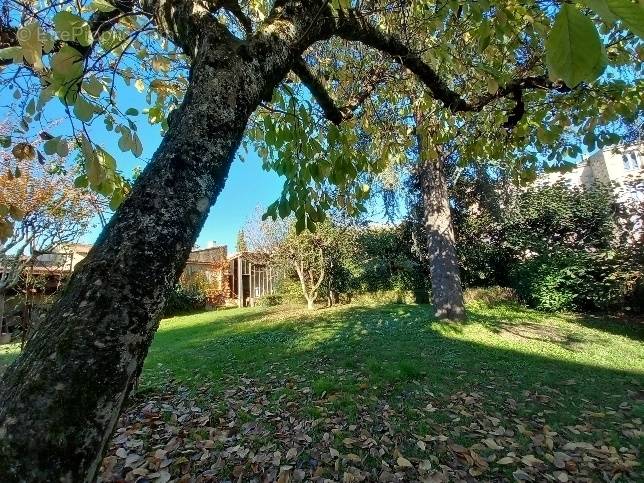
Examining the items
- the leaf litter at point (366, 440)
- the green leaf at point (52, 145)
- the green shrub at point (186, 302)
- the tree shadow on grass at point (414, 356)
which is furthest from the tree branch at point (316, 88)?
the green shrub at point (186, 302)

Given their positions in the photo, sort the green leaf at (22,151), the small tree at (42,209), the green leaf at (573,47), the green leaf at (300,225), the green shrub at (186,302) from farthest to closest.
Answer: the green shrub at (186,302)
the small tree at (42,209)
the green leaf at (300,225)
the green leaf at (22,151)
the green leaf at (573,47)

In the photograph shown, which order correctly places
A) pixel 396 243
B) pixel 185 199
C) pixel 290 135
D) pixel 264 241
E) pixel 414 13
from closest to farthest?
pixel 185 199 < pixel 290 135 < pixel 414 13 < pixel 396 243 < pixel 264 241

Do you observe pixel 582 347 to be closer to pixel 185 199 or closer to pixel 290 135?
pixel 290 135

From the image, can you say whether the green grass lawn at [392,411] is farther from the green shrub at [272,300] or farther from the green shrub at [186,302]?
the green shrub at [186,302]

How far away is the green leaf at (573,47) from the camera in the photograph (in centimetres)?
56

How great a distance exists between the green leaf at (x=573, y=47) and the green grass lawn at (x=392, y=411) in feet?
9.42

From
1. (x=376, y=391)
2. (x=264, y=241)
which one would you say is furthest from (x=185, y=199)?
(x=264, y=241)

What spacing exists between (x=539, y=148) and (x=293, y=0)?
11.9 feet

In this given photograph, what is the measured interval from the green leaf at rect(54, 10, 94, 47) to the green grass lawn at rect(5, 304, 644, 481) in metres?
2.79

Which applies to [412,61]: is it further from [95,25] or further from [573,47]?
[573,47]

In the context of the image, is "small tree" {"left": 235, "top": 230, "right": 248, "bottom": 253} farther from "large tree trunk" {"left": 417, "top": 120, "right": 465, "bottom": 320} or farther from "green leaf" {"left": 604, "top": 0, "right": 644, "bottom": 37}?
"green leaf" {"left": 604, "top": 0, "right": 644, "bottom": 37}

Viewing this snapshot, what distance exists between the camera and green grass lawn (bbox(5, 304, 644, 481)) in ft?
9.44

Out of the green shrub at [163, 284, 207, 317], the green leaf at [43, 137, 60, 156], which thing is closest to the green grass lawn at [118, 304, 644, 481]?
the green leaf at [43, 137, 60, 156]

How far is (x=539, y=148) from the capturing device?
416 centimetres
